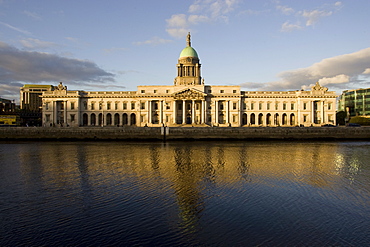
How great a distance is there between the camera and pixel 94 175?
2109 cm

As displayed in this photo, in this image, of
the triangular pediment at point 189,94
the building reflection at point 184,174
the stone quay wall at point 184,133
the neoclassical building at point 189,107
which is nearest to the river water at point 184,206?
the building reflection at point 184,174

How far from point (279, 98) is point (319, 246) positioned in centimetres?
8603

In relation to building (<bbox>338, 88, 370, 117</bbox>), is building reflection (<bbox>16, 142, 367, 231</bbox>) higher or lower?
lower

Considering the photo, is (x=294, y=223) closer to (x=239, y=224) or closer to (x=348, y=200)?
(x=239, y=224)

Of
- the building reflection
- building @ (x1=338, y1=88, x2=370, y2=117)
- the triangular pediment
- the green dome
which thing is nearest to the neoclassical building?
the triangular pediment

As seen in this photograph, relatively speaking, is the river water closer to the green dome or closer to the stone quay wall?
the stone quay wall

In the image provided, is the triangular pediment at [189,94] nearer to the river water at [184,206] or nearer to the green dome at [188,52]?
the green dome at [188,52]

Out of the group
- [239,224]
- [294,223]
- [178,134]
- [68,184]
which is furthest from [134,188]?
[178,134]

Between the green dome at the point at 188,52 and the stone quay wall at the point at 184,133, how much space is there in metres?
57.8

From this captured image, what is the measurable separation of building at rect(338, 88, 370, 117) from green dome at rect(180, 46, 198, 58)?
63500mm

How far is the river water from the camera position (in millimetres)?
10648

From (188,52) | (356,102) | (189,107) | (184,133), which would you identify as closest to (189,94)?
(189,107)

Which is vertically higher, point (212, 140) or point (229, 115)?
point (229, 115)

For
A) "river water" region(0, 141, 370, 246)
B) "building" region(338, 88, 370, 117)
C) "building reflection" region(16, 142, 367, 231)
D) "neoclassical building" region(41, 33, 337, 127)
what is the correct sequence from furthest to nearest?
"building" region(338, 88, 370, 117) < "neoclassical building" region(41, 33, 337, 127) < "building reflection" region(16, 142, 367, 231) < "river water" region(0, 141, 370, 246)
